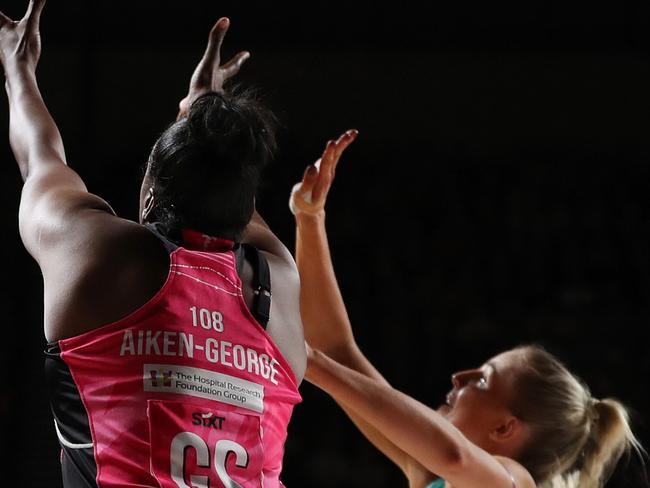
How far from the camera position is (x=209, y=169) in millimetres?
1329

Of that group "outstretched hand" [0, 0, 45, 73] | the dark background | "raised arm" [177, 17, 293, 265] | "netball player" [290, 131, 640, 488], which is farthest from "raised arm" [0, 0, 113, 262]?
the dark background

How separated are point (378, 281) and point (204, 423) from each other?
4088mm

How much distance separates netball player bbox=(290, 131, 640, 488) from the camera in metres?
2.14

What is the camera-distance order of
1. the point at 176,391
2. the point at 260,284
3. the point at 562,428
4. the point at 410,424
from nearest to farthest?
the point at 176,391
the point at 260,284
the point at 410,424
the point at 562,428

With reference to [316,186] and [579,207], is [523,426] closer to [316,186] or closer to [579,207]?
[316,186]

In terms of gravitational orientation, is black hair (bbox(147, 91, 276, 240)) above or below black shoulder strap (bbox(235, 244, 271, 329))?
above

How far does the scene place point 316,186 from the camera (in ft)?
7.03

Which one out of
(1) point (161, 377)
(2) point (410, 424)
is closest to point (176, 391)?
(1) point (161, 377)

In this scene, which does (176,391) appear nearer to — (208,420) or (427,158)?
(208,420)

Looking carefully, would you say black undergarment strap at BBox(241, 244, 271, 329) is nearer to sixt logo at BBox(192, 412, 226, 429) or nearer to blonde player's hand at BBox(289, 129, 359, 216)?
sixt logo at BBox(192, 412, 226, 429)

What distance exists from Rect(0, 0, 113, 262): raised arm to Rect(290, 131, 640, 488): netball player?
67cm

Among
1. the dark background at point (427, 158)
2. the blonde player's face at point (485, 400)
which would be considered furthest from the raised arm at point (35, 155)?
the dark background at point (427, 158)

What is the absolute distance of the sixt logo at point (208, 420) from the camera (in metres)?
1.25

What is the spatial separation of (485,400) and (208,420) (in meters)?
1.18
